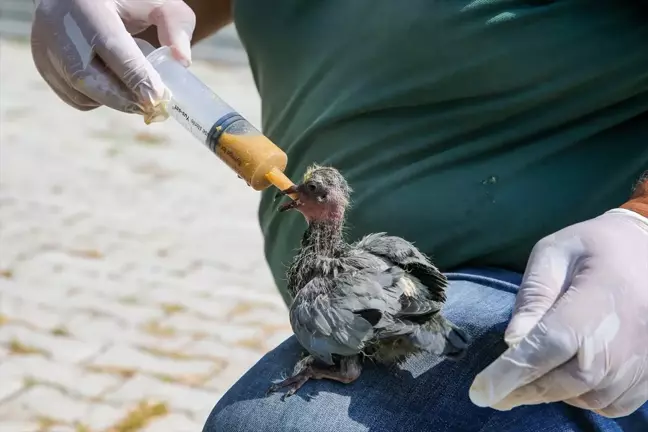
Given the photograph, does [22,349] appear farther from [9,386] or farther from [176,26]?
[176,26]

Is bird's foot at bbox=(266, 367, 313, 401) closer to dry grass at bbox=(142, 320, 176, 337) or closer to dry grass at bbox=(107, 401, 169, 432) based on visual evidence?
dry grass at bbox=(107, 401, 169, 432)

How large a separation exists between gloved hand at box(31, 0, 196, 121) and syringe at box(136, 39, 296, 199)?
0.14 ft

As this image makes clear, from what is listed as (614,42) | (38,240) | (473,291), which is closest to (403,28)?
(614,42)

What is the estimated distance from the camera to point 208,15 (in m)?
2.12

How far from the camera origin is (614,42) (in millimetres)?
1474

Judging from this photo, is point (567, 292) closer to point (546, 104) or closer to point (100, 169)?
point (546, 104)

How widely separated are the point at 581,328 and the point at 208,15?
1346 mm

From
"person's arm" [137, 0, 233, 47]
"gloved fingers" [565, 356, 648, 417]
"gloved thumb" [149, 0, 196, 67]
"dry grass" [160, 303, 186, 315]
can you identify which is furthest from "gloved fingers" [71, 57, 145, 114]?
"dry grass" [160, 303, 186, 315]

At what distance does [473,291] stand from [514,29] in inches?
19.2

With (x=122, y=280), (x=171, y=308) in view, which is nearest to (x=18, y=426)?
(x=171, y=308)

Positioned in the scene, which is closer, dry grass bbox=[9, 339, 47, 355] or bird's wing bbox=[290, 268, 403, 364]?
bird's wing bbox=[290, 268, 403, 364]

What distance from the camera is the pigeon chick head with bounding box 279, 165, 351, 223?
150 centimetres

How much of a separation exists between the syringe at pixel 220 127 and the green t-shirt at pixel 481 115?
7.8 inches

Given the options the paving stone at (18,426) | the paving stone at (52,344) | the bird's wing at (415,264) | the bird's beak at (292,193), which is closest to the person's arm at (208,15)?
the bird's beak at (292,193)
